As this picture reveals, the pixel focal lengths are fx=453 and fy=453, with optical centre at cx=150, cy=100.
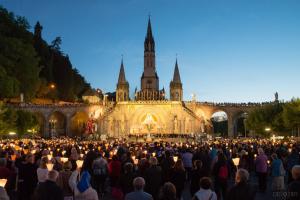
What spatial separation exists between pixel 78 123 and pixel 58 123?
11.4 ft

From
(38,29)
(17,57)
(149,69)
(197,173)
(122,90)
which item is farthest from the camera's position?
(149,69)

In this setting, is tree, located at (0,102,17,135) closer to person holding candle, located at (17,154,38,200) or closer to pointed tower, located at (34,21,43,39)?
person holding candle, located at (17,154,38,200)

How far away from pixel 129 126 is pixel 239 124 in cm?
3114

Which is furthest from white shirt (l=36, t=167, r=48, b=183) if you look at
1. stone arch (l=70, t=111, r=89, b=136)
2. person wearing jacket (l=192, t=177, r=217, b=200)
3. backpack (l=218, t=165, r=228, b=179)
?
stone arch (l=70, t=111, r=89, b=136)

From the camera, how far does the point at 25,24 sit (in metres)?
60.8

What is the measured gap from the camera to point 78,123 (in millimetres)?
76188

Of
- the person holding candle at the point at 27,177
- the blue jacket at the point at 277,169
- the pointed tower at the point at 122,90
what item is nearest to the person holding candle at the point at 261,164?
the blue jacket at the point at 277,169

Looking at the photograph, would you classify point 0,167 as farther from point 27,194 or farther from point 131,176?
point 131,176

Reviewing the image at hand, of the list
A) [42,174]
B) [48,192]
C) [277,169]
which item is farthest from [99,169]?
[48,192]

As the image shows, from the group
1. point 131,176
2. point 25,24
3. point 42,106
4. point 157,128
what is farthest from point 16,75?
point 131,176

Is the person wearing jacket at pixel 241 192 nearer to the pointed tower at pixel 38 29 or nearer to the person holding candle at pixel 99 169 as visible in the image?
the person holding candle at pixel 99 169

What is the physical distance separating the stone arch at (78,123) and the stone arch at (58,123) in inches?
51.3

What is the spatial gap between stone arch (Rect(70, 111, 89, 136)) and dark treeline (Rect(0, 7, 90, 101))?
6448 millimetres

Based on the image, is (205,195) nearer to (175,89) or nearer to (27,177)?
(27,177)
